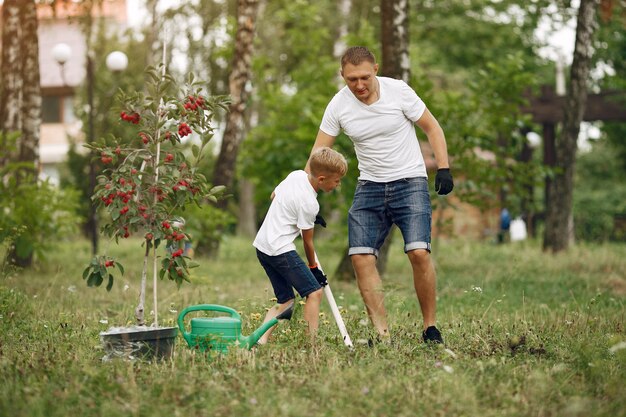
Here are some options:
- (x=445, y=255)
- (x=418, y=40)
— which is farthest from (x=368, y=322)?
(x=418, y=40)

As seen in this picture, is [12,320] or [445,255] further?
[445,255]

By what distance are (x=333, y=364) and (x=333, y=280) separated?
6.85 metres

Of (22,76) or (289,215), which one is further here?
(22,76)

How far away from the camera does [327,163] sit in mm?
5844

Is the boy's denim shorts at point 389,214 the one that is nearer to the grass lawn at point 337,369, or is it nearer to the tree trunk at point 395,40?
the grass lawn at point 337,369

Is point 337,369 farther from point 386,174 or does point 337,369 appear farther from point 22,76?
point 22,76

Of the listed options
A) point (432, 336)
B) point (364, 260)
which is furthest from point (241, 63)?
point (432, 336)

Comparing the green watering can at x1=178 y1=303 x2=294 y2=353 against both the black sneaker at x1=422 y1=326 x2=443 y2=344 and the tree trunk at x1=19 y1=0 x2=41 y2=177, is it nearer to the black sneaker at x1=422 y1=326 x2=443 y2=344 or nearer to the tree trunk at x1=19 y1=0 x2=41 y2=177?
the black sneaker at x1=422 y1=326 x2=443 y2=344

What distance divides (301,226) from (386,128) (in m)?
0.97

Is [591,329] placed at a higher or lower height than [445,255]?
higher

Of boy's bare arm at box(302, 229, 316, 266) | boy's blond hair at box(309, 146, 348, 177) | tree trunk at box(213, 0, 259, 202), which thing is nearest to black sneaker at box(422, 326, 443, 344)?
boy's bare arm at box(302, 229, 316, 266)

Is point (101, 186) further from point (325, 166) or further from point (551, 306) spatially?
point (551, 306)

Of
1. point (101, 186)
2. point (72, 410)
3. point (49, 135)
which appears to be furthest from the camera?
point (49, 135)

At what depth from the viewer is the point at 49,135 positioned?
1857 inches
